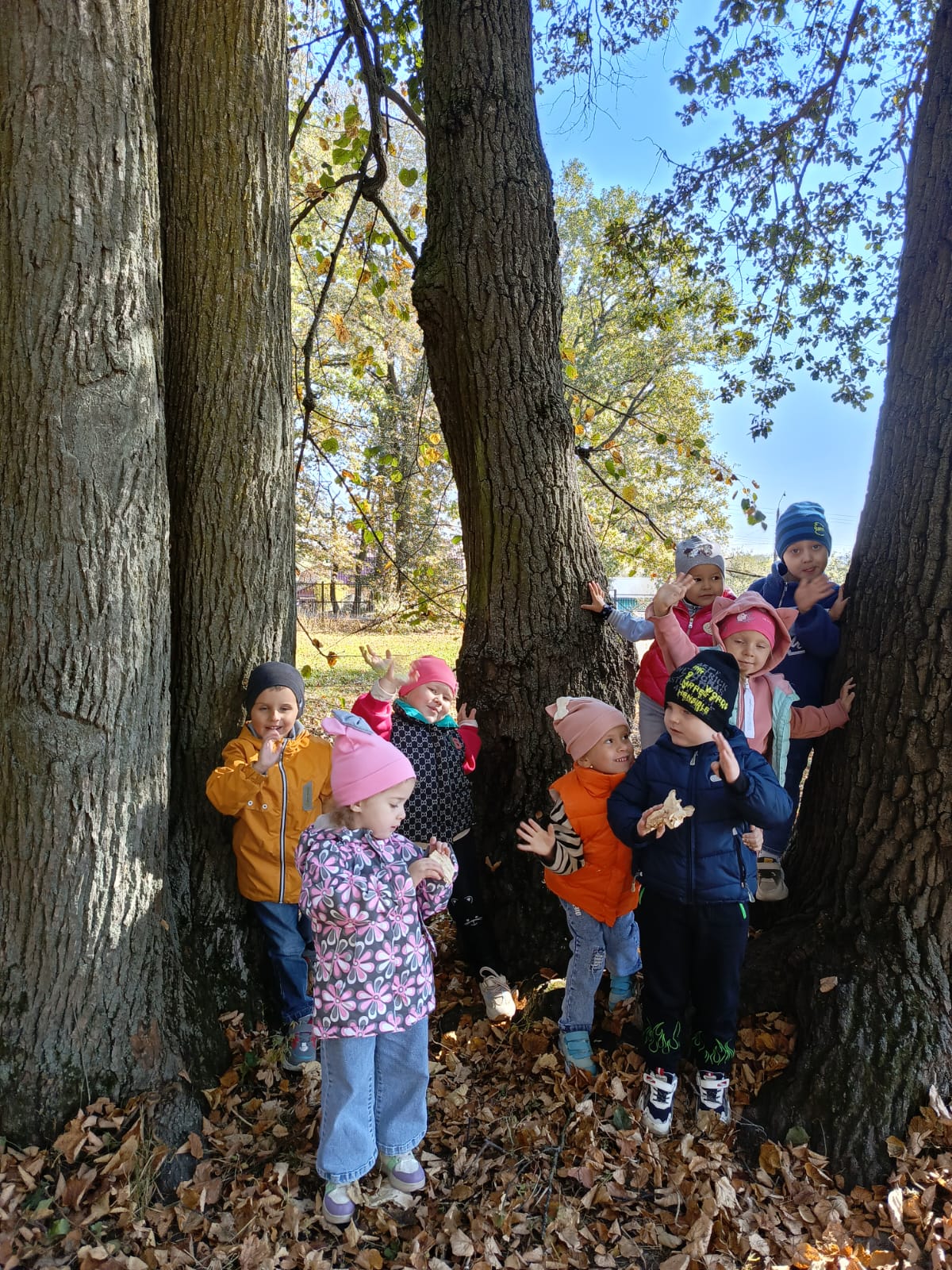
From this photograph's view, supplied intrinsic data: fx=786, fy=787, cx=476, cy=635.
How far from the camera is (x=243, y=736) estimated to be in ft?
11.3

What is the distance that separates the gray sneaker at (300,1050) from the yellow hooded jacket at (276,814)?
0.55 m

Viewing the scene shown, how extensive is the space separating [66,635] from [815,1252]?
10.7 ft

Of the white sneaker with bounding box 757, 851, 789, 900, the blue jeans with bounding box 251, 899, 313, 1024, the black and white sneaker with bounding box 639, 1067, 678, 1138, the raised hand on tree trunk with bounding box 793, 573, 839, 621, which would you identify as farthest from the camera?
the raised hand on tree trunk with bounding box 793, 573, 839, 621

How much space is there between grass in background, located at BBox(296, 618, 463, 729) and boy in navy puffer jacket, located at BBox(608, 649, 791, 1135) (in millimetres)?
7517

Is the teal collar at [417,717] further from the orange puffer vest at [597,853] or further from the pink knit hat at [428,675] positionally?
the orange puffer vest at [597,853]

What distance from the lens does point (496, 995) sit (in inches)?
151

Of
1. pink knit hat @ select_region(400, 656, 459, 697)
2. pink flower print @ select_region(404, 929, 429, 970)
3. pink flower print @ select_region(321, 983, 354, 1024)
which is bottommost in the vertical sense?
pink flower print @ select_region(321, 983, 354, 1024)

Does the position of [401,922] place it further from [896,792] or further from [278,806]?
[896,792]

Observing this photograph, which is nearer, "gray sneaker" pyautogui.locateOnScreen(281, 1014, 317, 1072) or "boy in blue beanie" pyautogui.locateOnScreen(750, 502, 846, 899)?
"gray sneaker" pyautogui.locateOnScreen(281, 1014, 317, 1072)

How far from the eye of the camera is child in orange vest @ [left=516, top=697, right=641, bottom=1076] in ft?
11.0

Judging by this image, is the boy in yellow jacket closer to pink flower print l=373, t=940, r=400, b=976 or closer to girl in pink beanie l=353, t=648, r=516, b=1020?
girl in pink beanie l=353, t=648, r=516, b=1020

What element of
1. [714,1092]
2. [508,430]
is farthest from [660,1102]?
[508,430]

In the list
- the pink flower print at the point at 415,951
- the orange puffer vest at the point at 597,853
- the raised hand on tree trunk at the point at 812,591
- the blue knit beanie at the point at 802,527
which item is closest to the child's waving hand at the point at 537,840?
the orange puffer vest at the point at 597,853

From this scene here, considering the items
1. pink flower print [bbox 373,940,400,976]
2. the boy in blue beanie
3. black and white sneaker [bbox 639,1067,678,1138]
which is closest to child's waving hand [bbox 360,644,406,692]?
pink flower print [bbox 373,940,400,976]
